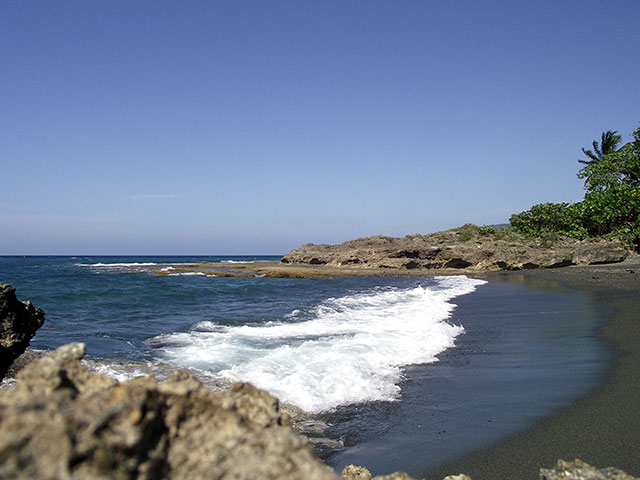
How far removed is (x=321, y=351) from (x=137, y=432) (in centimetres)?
703

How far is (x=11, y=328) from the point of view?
4855 millimetres

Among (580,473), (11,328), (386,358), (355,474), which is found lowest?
(386,358)

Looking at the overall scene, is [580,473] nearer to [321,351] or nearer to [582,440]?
[582,440]

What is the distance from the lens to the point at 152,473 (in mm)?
1478

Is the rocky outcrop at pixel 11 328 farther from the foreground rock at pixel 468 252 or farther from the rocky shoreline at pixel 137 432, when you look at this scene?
the foreground rock at pixel 468 252

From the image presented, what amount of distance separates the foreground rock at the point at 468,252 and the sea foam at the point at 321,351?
2479 centimetres

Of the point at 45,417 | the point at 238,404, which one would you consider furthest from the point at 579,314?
the point at 45,417

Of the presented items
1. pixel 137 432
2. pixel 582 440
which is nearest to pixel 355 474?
pixel 137 432

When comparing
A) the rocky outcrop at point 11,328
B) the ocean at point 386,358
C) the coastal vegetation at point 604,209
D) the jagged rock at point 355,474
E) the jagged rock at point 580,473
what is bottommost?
the ocean at point 386,358

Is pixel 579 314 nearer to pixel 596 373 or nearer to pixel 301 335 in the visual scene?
pixel 596 373

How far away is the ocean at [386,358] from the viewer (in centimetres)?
484

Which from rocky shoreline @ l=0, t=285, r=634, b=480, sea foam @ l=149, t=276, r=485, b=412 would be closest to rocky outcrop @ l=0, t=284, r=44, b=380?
sea foam @ l=149, t=276, r=485, b=412

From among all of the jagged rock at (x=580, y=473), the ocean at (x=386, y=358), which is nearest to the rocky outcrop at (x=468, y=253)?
the ocean at (x=386, y=358)

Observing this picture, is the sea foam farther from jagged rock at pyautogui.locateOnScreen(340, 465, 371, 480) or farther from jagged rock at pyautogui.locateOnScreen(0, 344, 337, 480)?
jagged rock at pyautogui.locateOnScreen(0, 344, 337, 480)
